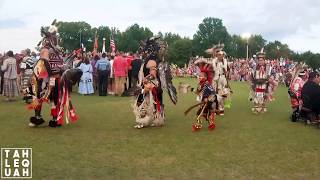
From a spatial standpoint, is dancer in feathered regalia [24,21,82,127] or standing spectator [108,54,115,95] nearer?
dancer in feathered regalia [24,21,82,127]

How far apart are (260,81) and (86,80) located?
8755 millimetres

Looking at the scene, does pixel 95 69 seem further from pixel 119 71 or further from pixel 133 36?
pixel 133 36

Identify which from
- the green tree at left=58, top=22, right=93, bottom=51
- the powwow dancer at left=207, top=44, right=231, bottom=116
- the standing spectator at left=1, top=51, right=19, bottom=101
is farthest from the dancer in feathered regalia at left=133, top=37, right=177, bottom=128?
the green tree at left=58, top=22, right=93, bottom=51

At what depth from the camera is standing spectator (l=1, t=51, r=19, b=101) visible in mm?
16547

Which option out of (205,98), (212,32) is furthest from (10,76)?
(212,32)

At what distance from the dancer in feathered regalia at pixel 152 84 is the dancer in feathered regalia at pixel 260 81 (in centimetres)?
348

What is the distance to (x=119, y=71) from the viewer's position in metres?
20.0

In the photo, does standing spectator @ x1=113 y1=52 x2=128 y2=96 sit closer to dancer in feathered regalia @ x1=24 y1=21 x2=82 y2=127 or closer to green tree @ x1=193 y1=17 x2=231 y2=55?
dancer in feathered regalia @ x1=24 y1=21 x2=82 y2=127

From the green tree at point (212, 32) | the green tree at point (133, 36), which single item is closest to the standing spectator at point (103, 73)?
the green tree at point (133, 36)

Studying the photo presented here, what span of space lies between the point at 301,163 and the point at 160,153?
2.50 meters

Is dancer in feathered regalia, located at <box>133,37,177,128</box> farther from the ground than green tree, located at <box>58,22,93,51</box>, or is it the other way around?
green tree, located at <box>58,22,93,51</box>

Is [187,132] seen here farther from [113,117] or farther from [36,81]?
[36,81]

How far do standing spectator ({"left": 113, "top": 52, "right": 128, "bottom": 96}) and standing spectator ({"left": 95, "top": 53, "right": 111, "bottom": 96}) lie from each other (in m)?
0.34

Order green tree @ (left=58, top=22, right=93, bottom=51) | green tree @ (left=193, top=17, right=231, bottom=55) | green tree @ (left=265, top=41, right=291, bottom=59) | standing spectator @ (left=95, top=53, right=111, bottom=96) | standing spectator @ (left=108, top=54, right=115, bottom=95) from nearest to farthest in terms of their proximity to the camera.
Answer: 1. standing spectator @ (left=95, top=53, right=111, bottom=96)
2. standing spectator @ (left=108, top=54, right=115, bottom=95)
3. green tree @ (left=265, top=41, right=291, bottom=59)
4. green tree @ (left=58, top=22, right=93, bottom=51)
5. green tree @ (left=193, top=17, right=231, bottom=55)
